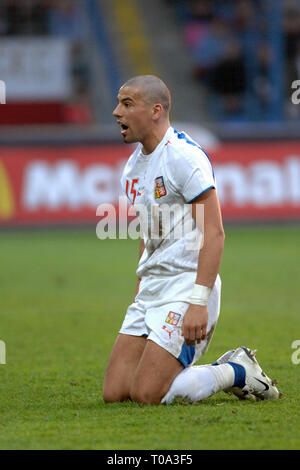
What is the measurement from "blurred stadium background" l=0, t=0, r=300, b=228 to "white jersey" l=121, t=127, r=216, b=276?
1127 cm

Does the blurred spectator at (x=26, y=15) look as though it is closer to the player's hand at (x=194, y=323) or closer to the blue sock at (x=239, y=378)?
the blue sock at (x=239, y=378)

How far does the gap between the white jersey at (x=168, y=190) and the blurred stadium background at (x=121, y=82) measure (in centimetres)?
1127

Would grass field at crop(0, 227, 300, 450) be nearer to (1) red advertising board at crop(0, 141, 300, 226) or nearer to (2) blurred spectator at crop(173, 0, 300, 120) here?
(1) red advertising board at crop(0, 141, 300, 226)

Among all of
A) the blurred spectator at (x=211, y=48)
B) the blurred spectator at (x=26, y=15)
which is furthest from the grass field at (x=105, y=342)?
the blurred spectator at (x=26, y=15)

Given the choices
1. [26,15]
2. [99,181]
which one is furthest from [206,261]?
[26,15]

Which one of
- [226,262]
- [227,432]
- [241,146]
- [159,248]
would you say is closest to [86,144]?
[241,146]

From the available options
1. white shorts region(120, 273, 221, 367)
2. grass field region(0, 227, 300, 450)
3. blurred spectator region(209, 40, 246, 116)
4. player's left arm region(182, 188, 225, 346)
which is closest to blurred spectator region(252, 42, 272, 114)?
blurred spectator region(209, 40, 246, 116)

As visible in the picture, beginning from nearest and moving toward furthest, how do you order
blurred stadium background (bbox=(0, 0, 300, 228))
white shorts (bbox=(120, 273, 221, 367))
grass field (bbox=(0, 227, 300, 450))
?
grass field (bbox=(0, 227, 300, 450)), white shorts (bbox=(120, 273, 221, 367)), blurred stadium background (bbox=(0, 0, 300, 228))

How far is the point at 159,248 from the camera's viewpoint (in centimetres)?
577

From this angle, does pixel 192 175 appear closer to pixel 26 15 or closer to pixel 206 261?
pixel 206 261

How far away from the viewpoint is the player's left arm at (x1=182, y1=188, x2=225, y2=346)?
5266 millimetres

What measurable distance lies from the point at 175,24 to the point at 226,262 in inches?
524

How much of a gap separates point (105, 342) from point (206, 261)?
3101 millimetres

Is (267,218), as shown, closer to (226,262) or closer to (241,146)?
(241,146)
